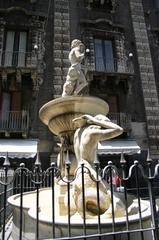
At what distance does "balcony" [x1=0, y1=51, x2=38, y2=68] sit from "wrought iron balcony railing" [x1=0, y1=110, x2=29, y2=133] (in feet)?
8.90

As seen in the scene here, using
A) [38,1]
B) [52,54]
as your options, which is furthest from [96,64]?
[38,1]

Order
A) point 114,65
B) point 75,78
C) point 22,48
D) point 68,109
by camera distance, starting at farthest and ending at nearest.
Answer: point 114,65 → point 22,48 → point 75,78 → point 68,109

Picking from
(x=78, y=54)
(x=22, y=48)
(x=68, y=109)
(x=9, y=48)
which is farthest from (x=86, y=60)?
(x=68, y=109)

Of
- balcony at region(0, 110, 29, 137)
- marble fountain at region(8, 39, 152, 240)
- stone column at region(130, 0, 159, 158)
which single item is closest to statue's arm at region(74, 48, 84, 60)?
marble fountain at region(8, 39, 152, 240)

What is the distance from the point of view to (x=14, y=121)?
479 inches

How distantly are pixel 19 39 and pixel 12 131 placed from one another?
19.7 ft

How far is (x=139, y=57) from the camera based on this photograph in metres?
14.9

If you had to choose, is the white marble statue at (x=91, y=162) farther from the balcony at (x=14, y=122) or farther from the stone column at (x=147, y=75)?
the stone column at (x=147, y=75)

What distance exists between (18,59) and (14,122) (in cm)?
383

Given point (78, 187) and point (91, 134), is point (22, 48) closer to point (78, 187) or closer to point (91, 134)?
point (91, 134)

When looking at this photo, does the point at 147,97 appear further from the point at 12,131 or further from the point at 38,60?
the point at 12,131

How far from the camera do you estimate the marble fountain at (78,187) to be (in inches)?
111

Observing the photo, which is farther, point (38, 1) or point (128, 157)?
point (38, 1)

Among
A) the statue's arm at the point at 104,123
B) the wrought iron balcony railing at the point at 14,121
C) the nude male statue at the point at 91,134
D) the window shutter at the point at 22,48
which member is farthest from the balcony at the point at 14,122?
the statue's arm at the point at 104,123
